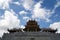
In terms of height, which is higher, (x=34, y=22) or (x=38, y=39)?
(x=34, y=22)

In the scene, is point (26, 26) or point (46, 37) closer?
point (46, 37)

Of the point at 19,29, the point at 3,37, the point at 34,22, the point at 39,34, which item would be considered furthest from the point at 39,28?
the point at 3,37

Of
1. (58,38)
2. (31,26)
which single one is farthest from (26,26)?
(58,38)

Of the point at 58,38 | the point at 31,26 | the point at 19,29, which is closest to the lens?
the point at 58,38

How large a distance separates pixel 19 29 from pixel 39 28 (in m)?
8.41

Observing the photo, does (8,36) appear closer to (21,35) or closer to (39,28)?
(21,35)

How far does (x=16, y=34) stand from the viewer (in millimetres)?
41281

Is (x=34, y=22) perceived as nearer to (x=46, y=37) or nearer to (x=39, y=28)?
(x=39, y=28)

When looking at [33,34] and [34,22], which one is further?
[34,22]

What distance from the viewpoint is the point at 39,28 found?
54.2 m

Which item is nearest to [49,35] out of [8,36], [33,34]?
[33,34]

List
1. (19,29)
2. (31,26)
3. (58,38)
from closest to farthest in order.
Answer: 1. (58,38)
2. (19,29)
3. (31,26)

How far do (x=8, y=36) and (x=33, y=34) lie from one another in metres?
6.37

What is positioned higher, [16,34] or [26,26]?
[26,26]
